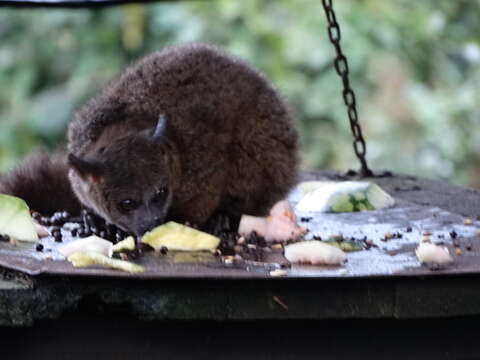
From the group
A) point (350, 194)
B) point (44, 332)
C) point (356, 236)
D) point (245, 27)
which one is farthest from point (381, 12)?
point (44, 332)

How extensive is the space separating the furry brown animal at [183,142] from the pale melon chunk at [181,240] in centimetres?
20

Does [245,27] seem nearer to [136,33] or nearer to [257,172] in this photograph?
[136,33]

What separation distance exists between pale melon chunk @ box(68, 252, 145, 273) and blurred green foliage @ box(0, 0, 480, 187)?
520 cm

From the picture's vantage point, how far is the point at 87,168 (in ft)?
10.9

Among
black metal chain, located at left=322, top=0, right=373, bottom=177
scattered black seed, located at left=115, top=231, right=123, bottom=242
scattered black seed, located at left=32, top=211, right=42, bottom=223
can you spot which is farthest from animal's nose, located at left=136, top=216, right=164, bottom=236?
black metal chain, located at left=322, top=0, right=373, bottom=177

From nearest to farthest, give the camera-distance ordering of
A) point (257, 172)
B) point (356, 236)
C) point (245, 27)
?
point (356, 236) < point (257, 172) < point (245, 27)

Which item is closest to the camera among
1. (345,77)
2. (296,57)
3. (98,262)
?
(98,262)

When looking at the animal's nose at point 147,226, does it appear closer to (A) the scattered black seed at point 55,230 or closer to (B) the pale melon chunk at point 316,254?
(A) the scattered black seed at point 55,230

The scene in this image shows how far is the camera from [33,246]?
A: 307 cm

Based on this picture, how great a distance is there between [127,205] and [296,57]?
4.85 metres

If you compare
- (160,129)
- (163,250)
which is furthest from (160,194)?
(163,250)

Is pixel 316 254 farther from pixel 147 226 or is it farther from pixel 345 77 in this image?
pixel 345 77

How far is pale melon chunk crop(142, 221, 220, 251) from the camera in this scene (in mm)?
3092

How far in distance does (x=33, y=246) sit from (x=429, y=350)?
4.49ft
